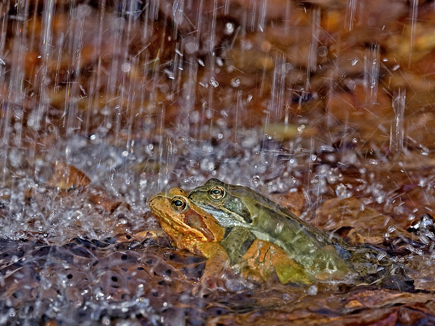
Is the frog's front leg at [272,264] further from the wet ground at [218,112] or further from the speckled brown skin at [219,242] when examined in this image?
the wet ground at [218,112]

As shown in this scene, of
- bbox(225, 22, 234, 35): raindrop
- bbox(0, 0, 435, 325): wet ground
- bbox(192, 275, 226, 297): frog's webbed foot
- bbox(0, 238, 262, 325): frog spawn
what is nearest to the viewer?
bbox(0, 238, 262, 325): frog spawn

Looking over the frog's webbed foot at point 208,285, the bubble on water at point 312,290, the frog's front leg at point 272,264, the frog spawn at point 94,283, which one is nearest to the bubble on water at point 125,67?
the frog spawn at point 94,283

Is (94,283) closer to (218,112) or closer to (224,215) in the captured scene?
(224,215)

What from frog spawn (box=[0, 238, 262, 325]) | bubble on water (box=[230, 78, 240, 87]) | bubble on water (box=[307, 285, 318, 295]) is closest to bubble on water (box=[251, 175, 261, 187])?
bubble on water (box=[230, 78, 240, 87])

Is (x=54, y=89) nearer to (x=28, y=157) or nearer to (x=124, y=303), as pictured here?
(x=28, y=157)

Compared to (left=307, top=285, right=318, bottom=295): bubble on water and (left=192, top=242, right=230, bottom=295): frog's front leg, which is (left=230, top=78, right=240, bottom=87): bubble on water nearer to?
(left=192, top=242, right=230, bottom=295): frog's front leg

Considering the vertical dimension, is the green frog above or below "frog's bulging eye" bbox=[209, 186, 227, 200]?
below

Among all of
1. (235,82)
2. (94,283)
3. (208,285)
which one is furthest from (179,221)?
(235,82)
